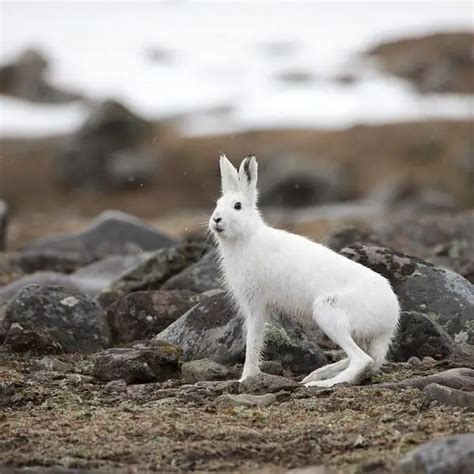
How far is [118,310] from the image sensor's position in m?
13.3

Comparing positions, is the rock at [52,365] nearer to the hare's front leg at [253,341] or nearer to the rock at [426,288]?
the hare's front leg at [253,341]

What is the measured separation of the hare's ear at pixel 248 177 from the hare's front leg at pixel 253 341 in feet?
3.84

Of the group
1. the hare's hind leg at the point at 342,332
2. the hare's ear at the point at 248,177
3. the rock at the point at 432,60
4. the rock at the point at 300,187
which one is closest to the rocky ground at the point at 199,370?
the hare's hind leg at the point at 342,332

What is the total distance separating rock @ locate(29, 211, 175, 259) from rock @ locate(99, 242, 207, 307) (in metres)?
6.33

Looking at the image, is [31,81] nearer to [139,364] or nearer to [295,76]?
[295,76]

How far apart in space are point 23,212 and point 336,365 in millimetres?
37804

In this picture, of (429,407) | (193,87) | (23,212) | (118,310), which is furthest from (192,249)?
(193,87)

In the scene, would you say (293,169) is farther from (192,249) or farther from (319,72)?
(192,249)

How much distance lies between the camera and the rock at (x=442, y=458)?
23.8ft

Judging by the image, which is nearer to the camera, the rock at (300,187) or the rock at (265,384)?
the rock at (265,384)

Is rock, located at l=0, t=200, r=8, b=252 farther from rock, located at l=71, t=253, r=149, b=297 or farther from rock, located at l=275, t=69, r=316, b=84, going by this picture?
rock, located at l=275, t=69, r=316, b=84

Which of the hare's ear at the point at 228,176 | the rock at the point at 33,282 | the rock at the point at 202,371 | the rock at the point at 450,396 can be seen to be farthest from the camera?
the rock at the point at 33,282

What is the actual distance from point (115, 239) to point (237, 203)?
11747 millimetres

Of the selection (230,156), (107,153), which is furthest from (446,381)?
(107,153)
